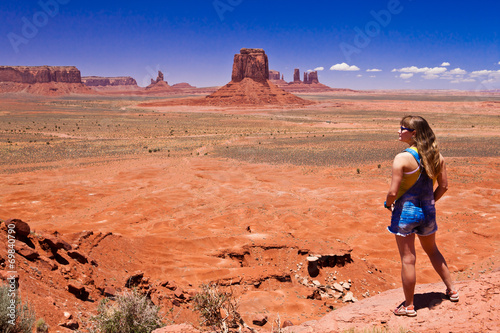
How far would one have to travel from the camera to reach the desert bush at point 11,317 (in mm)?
3322

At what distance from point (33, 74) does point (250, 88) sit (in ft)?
406

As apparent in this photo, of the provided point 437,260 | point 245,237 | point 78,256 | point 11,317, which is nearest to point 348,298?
point 437,260

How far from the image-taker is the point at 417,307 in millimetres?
3621

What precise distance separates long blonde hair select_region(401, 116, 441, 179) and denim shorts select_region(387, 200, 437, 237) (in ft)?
1.11

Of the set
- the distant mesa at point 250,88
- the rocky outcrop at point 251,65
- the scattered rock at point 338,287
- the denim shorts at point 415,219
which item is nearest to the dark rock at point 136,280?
the scattered rock at point 338,287

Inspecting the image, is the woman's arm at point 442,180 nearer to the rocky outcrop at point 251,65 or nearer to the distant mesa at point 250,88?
the distant mesa at point 250,88

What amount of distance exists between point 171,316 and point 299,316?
215cm

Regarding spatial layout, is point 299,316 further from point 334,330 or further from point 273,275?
point 334,330

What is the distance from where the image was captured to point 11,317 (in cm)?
337

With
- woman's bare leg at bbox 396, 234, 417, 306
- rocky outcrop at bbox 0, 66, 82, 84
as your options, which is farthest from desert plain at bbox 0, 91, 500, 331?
rocky outcrop at bbox 0, 66, 82, 84

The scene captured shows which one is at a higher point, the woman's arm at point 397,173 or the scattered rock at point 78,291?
the woman's arm at point 397,173

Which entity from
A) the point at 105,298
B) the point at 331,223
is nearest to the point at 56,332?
the point at 105,298

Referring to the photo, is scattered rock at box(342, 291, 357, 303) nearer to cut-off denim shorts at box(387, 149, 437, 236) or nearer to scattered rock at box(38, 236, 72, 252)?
cut-off denim shorts at box(387, 149, 437, 236)

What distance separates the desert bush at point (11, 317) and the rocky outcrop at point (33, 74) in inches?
7674
